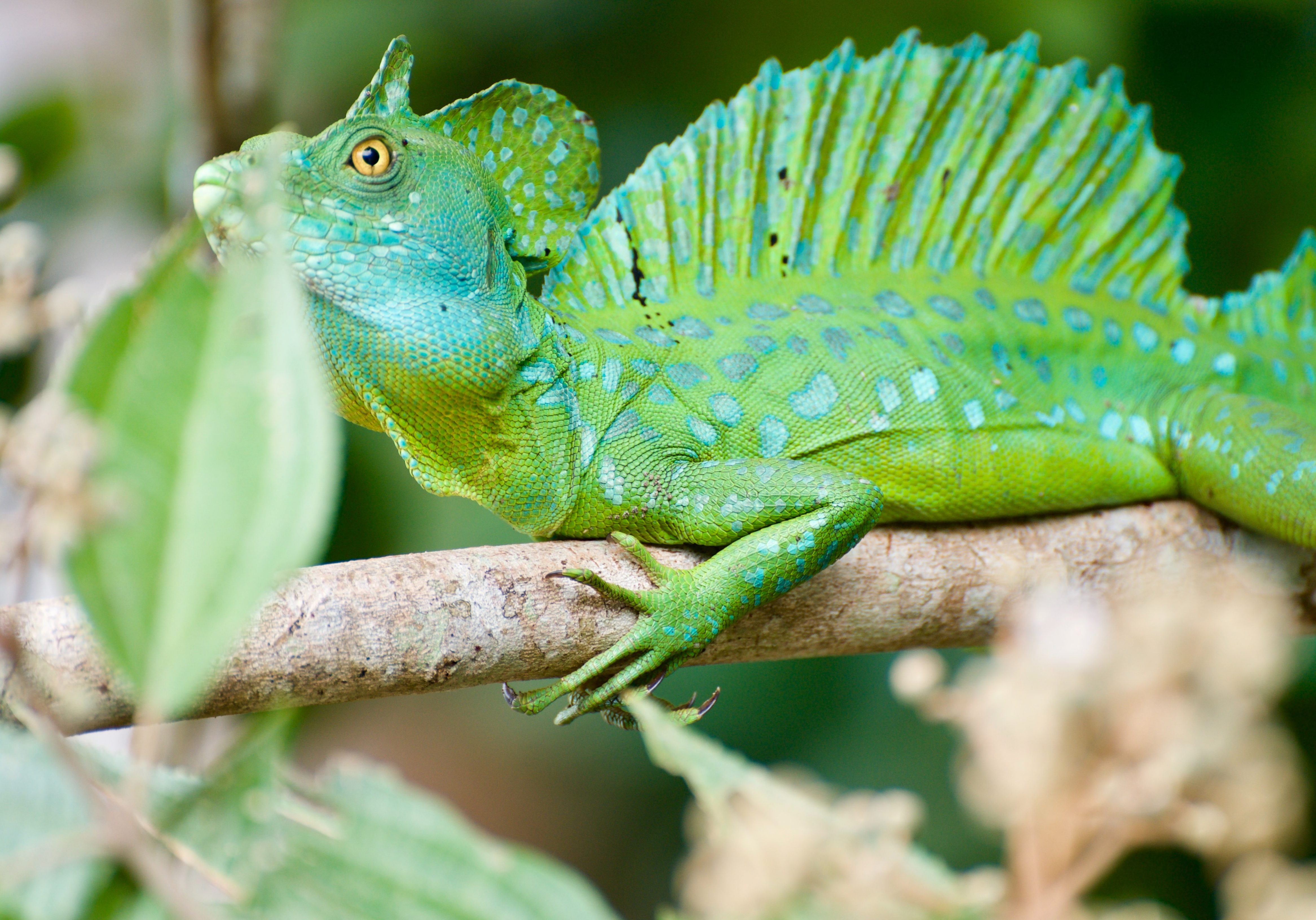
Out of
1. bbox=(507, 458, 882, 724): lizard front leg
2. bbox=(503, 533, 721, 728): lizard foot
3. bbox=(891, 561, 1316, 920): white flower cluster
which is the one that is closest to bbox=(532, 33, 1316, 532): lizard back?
bbox=(507, 458, 882, 724): lizard front leg

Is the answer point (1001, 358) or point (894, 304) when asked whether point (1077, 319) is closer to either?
point (1001, 358)

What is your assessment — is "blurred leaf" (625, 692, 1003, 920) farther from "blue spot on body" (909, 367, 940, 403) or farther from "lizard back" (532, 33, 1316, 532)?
"blue spot on body" (909, 367, 940, 403)

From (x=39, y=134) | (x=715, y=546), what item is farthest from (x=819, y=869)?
(x=39, y=134)

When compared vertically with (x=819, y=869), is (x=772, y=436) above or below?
above

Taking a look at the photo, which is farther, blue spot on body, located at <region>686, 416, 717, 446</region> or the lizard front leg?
blue spot on body, located at <region>686, 416, 717, 446</region>

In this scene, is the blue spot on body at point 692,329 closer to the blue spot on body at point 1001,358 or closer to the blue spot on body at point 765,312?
the blue spot on body at point 765,312

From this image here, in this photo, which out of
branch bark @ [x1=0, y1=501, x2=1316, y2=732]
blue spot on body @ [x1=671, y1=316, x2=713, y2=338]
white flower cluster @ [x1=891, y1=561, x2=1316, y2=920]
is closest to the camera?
white flower cluster @ [x1=891, y1=561, x2=1316, y2=920]

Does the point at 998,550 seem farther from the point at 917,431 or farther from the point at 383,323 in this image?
the point at 383,323
